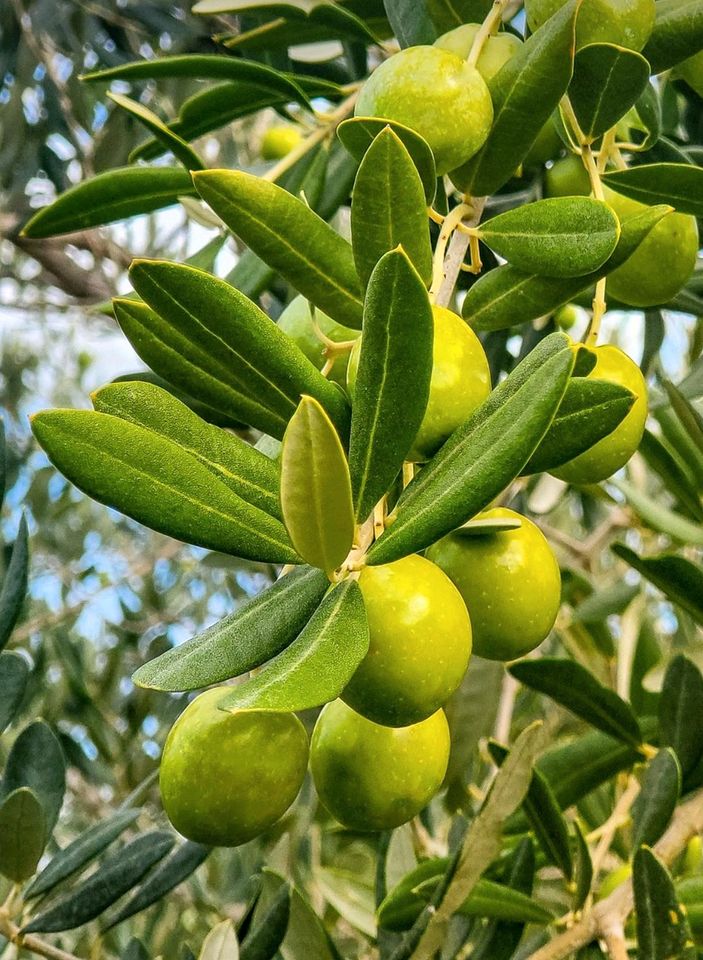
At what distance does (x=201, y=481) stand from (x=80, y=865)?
67cm

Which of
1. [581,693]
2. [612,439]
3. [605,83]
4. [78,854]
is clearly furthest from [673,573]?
[78,854]

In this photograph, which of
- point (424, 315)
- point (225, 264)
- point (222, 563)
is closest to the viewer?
point (424, 315)

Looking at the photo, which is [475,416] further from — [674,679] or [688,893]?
[688,893]

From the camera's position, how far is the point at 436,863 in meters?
1.25

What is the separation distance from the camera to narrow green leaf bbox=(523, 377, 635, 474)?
2.54ft

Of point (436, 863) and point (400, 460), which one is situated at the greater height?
point (400, 460)

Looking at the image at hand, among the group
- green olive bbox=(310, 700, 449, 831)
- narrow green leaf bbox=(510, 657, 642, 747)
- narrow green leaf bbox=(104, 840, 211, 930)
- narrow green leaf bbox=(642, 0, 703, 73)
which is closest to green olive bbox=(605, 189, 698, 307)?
narrow green leaf bbox=(642, 0, 703, 73)

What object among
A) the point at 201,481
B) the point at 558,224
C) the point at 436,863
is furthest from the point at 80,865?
the point at 558,224

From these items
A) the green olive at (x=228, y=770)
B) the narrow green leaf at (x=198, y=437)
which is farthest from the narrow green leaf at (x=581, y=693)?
the narrow green leaf at (x=198, y=437)

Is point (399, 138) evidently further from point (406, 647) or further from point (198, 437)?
point (406, 647)

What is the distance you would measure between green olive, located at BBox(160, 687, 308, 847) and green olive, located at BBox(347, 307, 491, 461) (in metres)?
0.26

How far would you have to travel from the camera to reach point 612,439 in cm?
96

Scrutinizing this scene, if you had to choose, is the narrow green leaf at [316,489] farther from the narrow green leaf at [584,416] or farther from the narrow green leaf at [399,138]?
the narrow green leaf at [399,138]

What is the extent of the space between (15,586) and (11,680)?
4.6 inches
